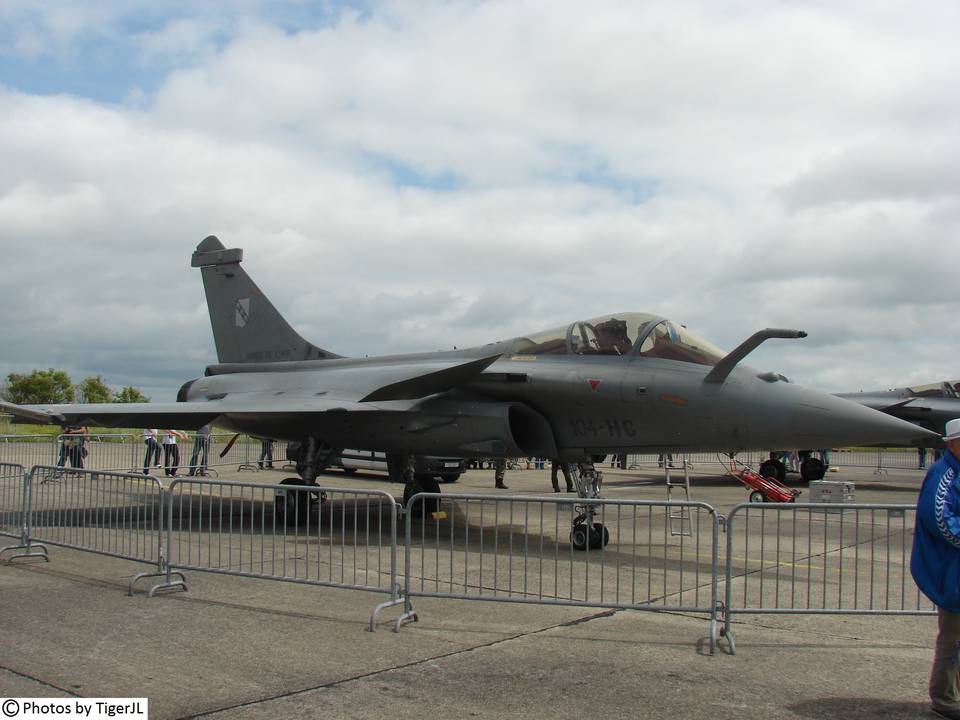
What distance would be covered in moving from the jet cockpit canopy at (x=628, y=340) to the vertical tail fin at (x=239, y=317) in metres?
5.62

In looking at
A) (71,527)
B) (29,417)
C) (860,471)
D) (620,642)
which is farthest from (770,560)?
(860,471)

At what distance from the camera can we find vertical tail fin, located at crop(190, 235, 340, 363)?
1455 cm

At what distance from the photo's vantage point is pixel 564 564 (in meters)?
7.98

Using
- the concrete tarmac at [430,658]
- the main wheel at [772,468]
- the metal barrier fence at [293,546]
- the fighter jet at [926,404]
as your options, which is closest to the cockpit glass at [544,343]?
the metal barrier fence at [293,546]

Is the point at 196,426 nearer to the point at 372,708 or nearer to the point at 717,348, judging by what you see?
the point at 717,348

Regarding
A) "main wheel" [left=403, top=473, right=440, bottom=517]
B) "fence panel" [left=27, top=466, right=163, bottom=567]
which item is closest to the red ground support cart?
"main wheel" [left=403, top=473, right=440, bottom=517]

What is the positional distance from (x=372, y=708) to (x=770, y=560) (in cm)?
569

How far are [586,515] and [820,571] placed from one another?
92.3 inches

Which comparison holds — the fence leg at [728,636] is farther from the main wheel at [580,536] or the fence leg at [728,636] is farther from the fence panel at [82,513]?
the fence panel at [82,513]

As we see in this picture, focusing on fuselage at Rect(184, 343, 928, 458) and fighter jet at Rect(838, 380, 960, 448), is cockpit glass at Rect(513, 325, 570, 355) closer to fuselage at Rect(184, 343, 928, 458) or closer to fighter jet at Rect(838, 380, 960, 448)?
fuselage at Rect(184, 343, 928, 458)

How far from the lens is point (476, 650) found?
4949mm

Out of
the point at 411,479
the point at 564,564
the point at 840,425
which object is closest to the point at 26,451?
the point at 411,479

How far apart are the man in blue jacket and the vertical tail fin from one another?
449 inches

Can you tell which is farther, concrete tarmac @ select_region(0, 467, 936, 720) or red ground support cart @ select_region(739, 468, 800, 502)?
red ground support cart @ select_region(739, 468, 800, 502)
